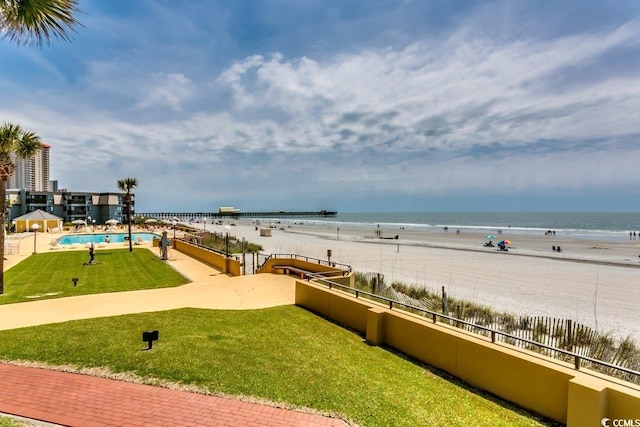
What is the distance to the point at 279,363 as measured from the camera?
270 inches

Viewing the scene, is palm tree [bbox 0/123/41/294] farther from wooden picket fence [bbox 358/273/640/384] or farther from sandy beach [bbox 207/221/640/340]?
wooden picket fence [bbox 358/273/640/384]

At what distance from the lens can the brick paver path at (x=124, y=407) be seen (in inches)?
194

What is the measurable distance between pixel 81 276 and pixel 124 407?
14.3 m

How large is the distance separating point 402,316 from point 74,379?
6.29 meters

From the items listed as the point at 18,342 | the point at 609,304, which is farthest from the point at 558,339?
the point at 18,342

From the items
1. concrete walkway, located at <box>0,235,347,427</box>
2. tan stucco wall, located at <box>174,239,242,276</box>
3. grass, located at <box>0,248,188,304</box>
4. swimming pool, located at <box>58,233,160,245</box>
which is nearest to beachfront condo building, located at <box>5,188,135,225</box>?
swimming pool, located at <box>58,233,160,245</box>

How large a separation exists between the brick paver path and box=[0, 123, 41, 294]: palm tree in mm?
9127

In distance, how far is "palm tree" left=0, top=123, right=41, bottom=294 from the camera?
12.6 meters

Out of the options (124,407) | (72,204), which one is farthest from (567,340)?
(72,204)

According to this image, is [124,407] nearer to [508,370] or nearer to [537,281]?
[508,370]

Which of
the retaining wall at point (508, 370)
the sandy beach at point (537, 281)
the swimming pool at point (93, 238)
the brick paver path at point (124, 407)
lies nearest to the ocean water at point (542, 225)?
the sandy beach at point (537, 281)

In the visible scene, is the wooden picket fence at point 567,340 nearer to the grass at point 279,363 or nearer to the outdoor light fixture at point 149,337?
the grass at point 279,363

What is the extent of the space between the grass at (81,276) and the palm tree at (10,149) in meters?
1.45

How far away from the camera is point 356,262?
28.8 meters
